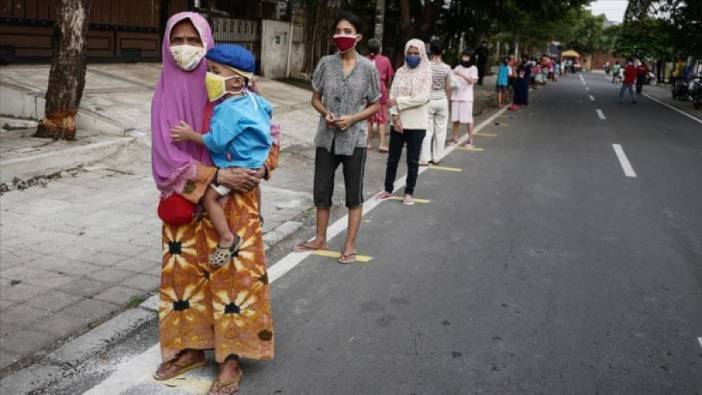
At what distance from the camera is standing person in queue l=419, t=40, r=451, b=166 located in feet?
31.0

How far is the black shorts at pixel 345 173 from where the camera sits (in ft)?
18.1

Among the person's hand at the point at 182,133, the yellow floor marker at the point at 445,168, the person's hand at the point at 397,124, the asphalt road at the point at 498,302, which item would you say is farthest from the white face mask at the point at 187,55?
the yellow floor marker at the point at 445,168

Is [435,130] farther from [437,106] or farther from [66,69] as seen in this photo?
[66,69]

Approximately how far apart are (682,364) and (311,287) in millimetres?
2459

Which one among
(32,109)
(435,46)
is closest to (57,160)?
(32,109)

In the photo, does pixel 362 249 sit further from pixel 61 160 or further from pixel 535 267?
pixel 61 160

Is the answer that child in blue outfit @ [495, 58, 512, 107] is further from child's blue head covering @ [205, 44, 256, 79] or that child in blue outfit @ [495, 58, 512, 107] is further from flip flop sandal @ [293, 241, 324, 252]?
child's blue head covering @ [205, 44, 256, 79]

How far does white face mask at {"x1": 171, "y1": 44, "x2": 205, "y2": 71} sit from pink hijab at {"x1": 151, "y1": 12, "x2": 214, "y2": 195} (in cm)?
3

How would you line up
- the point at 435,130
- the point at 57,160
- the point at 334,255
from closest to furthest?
the point at 334,255, the point at 57,160, the point at 435,130

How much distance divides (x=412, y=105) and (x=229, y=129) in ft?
15.1

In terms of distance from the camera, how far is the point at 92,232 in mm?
6027

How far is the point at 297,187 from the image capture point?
27.5 ft

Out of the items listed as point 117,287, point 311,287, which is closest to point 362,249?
point 311,287

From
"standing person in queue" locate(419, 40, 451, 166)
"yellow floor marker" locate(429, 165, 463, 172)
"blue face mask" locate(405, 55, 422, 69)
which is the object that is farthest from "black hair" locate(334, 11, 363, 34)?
"yellow floor marker" locate(429, 165, 463, 172)
